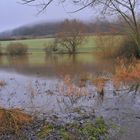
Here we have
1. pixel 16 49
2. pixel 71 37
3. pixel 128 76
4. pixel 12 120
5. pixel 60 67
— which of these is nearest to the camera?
pixel 12 120

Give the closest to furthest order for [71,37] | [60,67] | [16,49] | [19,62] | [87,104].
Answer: [87,104], [60,67], [19,62], [71,37], [16,49]

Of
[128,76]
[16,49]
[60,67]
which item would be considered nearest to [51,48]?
[16,49]

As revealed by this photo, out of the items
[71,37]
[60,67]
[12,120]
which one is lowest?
[60,67]

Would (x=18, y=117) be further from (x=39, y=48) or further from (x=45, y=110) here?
(x=39, y=48)

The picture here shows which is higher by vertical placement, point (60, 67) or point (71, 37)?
point (71, 37)

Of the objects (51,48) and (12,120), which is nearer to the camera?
(12,120)

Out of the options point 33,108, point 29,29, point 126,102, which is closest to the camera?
point 33,108

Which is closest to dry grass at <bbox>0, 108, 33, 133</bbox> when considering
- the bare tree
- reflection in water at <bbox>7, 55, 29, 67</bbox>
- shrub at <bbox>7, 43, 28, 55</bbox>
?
reflection in water at <bbox>7, 55, 29, 67</bbox>

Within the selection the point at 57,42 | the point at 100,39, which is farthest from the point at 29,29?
the point at 100,39

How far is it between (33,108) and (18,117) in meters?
2.41

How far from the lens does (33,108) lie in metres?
Result: 12.8

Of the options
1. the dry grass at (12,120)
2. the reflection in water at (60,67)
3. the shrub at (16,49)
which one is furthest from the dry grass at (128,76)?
the shrub at (16,49)

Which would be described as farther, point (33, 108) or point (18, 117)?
point (33, 108)

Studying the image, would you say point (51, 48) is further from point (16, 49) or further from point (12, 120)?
point (12, 120)
